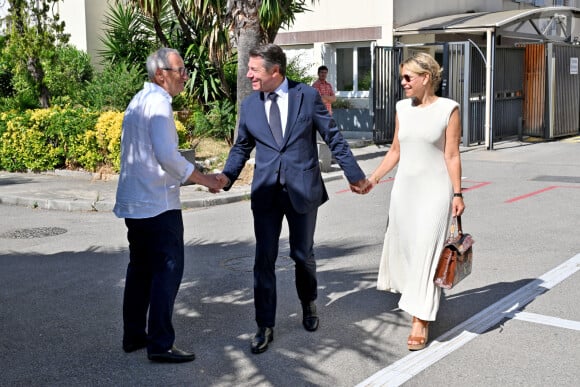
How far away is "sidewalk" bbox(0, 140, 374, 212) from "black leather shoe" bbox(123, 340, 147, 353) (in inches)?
233

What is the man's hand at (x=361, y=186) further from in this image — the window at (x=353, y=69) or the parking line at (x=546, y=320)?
the window at (x=353, y=69)

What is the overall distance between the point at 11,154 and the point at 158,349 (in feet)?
34.6

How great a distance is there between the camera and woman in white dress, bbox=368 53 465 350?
4.97 metres

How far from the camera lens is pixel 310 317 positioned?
17.6 ft

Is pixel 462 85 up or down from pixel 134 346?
up

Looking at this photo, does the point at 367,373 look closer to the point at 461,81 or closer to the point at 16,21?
the point at 16,21

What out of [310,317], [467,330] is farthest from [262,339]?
[467,330]

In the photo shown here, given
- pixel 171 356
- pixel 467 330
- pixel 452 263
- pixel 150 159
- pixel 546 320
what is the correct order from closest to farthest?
pixel 150 159, pixel 171 356, pixel 452 263, pixel 467 330, pixel 546 320

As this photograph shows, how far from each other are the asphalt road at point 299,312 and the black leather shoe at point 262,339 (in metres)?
0.06

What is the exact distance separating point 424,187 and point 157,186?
5.49 ft

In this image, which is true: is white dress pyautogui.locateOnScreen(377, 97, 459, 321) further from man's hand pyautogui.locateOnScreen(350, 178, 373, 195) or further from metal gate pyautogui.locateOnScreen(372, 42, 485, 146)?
metal gate pyautogui.locateOnScreen(372, 42, 485, 146)

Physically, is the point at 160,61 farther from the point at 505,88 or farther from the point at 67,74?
the point at 505,88

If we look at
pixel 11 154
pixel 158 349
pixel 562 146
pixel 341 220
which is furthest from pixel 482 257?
pixel 562 146

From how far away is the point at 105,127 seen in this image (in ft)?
43.2
